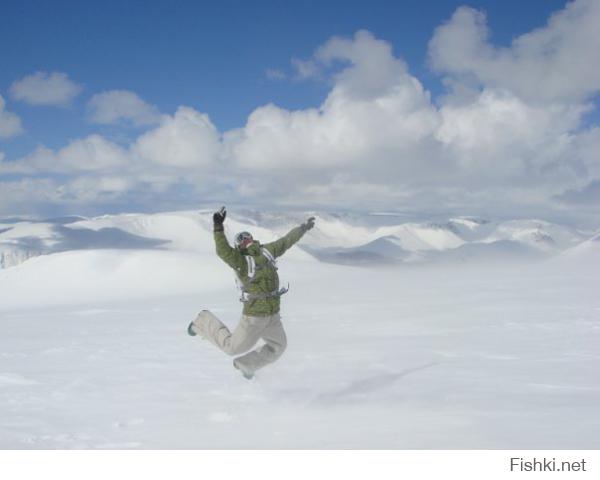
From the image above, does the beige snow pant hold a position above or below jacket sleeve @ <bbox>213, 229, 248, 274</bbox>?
below

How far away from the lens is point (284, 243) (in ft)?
31.0

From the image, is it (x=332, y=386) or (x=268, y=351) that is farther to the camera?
(x=332, y=386)

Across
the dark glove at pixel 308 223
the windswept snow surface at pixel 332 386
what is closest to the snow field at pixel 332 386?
the windswept snow surface at pixel 332 386

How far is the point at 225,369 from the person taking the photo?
11.9 m

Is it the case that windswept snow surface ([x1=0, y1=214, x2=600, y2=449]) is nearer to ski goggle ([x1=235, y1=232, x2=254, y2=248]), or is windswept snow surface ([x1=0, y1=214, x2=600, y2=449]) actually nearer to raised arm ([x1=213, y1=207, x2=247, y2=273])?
raised arm ([x1=213, y1=207, x2=247, y2=273])

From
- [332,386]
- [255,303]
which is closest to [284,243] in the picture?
[255,303]

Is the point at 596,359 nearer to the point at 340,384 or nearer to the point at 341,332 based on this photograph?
the point at 340,384

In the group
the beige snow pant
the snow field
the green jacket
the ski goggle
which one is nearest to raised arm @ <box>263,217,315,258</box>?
the green jacket

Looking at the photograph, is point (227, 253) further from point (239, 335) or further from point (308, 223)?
point (308, 223)

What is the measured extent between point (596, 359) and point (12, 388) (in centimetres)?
1137

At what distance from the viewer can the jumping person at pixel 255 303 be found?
8.99 meters

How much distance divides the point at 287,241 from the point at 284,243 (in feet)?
0.27

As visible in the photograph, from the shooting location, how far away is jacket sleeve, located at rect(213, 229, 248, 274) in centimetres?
821
